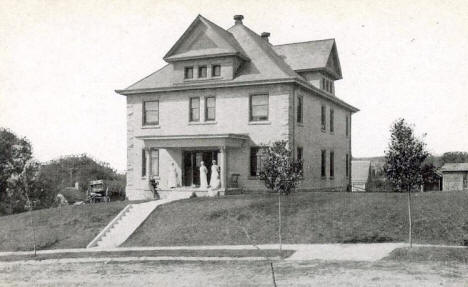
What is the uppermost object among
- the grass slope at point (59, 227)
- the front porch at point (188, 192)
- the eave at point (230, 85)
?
the eave at point (230, 85)

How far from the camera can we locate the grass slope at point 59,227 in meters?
24.4

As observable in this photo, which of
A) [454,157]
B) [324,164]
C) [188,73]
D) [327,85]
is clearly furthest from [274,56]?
[454,157]

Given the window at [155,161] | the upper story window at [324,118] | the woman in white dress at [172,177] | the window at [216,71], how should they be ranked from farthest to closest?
the upper story window at [324,118] < the window at [155,161] < the window at [216,71] < the woman in white dress at [172,177]

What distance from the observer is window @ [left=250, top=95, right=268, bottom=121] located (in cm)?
3175

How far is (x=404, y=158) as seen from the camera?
19.0 meters

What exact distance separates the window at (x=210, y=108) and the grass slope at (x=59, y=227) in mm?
7675

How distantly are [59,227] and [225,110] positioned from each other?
11545mm

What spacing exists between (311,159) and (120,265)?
1942cm

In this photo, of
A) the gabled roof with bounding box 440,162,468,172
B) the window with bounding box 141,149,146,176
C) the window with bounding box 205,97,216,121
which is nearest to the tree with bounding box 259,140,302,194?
the window with bounding box 205,97,216,121

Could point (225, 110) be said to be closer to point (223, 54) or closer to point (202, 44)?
point (223, 54)

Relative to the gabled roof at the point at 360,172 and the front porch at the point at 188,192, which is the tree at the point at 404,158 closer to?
the front porch at the point at 188,192

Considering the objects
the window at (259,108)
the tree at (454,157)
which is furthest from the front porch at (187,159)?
the tree at (454,157)

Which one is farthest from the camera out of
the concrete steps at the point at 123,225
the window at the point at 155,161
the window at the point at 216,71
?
the window at the point at 155,161

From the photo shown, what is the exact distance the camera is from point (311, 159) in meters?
34.5
